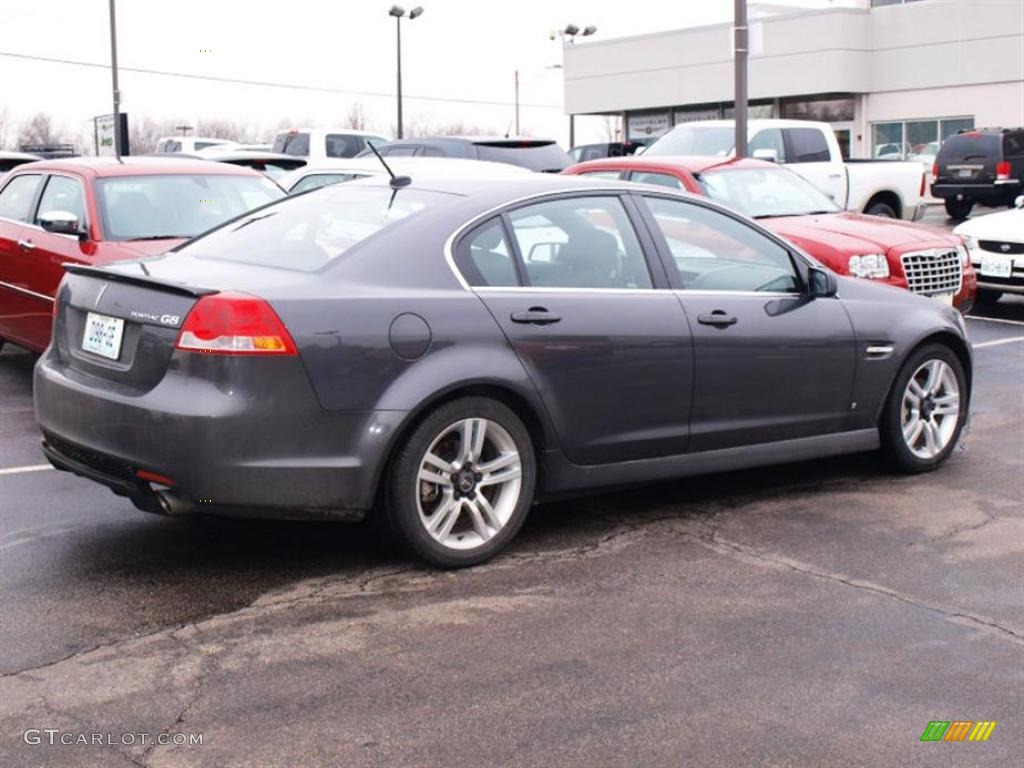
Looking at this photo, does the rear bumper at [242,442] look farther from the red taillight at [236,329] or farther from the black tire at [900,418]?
the black tire at [900,418]

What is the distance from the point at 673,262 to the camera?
21.1ft

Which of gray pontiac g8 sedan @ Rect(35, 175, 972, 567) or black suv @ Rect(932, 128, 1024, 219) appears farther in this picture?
black suv @ Rect(932, 128, 1024, 219)

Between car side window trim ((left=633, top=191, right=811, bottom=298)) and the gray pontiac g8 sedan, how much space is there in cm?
1

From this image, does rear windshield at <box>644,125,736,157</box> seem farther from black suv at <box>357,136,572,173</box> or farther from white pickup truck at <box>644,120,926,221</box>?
black suv at <box>357,136,572,173</box>

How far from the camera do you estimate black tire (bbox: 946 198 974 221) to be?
30.0 m

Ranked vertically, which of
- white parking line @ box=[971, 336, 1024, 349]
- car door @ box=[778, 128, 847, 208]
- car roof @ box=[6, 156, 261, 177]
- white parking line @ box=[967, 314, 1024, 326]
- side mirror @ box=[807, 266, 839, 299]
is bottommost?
white parking line @ box=[971, 336, 1024, 349]

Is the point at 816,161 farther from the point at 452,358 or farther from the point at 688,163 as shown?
the point at 452,358

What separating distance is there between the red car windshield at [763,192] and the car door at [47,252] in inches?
204

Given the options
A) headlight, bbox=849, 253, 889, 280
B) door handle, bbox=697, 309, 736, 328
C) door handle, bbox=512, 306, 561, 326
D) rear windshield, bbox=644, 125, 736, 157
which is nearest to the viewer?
door handle, bbox=512, 306, 561, 326

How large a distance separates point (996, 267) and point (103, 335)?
35.2 ft

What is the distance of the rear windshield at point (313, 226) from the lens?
5.77 metres

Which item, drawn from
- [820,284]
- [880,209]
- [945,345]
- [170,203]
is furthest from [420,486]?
[880,209]

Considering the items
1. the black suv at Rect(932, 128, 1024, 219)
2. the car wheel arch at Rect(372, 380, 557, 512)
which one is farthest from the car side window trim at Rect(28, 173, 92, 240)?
the black suv at Rect(932, 128, 1024, 219)

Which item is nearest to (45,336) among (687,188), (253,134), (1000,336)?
(687,188)
